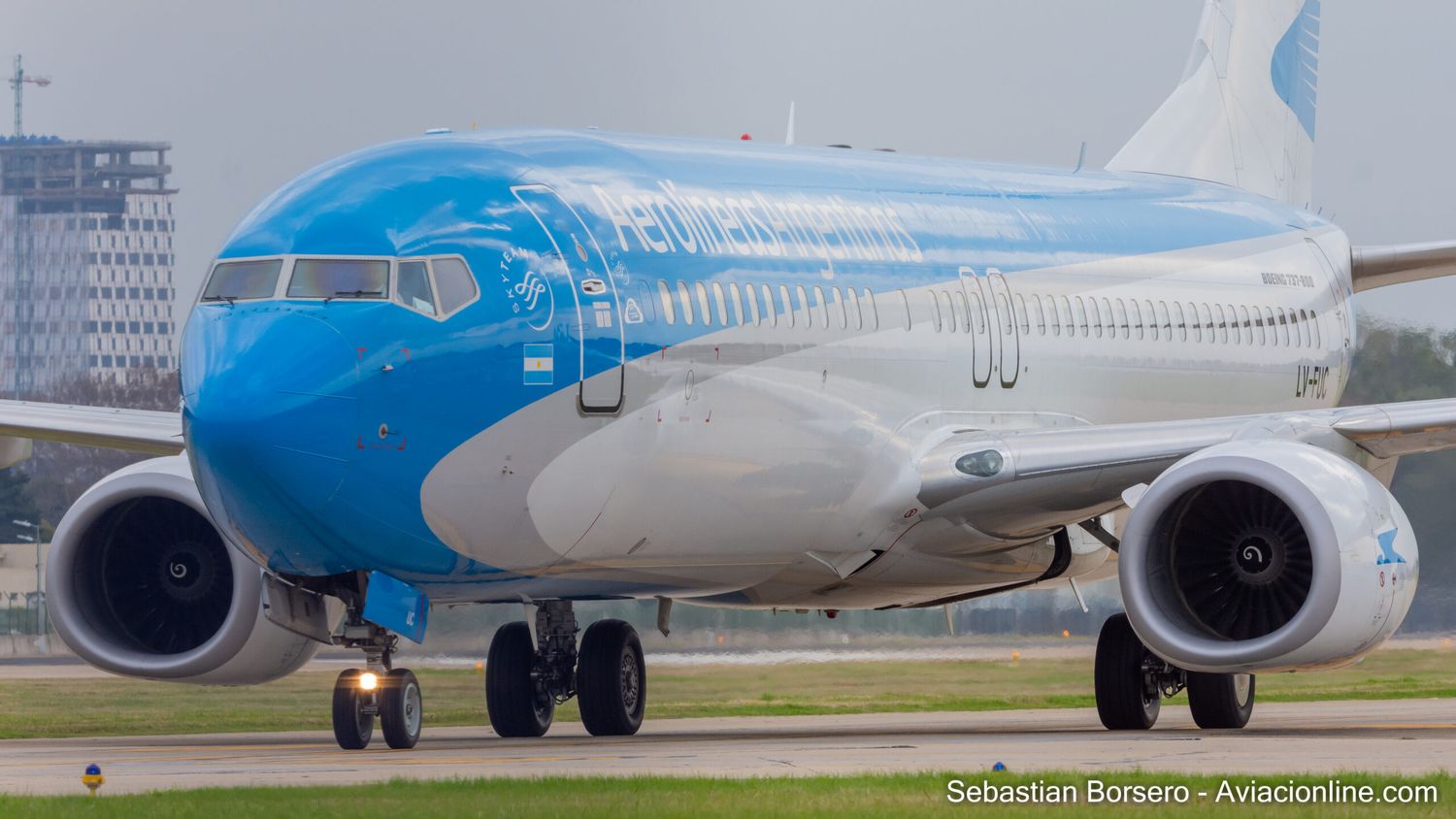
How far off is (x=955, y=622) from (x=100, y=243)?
7799cm

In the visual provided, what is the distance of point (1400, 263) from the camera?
71.4ft

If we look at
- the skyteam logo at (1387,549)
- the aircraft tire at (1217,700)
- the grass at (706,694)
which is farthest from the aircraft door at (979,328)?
the grass at (706,694)

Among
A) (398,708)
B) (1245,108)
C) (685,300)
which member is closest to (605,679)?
(398,708)

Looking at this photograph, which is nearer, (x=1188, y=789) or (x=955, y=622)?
(x=1188, y=789)

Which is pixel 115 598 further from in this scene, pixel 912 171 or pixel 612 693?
pixel 912 171

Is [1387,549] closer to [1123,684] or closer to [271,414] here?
[1123,684]

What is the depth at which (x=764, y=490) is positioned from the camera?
1524 centimetres

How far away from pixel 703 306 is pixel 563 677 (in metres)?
3.92

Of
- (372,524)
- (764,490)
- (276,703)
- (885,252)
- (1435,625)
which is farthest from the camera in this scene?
(1435,625)

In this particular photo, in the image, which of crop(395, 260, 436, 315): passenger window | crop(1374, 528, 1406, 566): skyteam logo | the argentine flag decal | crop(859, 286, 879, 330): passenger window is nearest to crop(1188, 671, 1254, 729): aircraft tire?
crop(1374, 528, 1406, 566): skyteam logo

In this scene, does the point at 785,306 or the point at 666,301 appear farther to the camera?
the point at 785,306

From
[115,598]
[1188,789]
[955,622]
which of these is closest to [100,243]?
[955,622]

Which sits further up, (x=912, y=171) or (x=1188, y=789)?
(x=912, y=171)

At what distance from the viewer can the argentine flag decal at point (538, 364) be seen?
1356 centimetres
